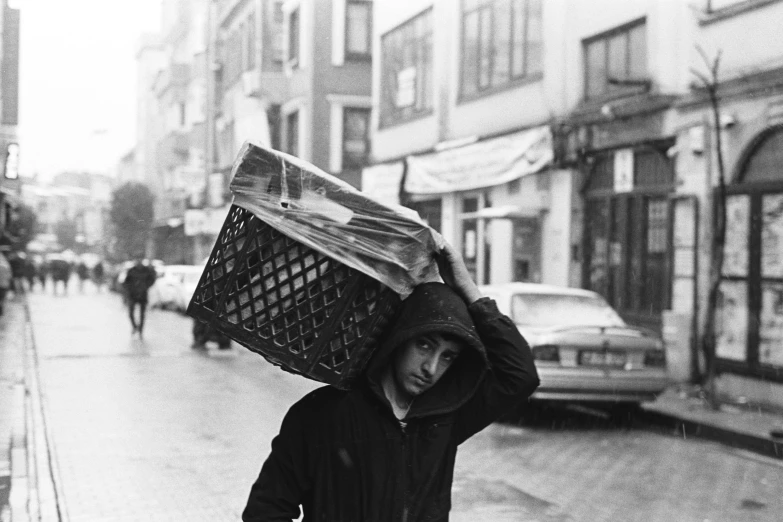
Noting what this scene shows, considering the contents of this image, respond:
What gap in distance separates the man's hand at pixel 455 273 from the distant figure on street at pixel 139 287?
18978mm

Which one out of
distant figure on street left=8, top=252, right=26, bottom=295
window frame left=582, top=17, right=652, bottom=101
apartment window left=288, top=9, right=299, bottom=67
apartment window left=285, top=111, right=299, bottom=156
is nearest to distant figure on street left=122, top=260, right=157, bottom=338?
window frame left=582, top=17, right=652, bottom=101

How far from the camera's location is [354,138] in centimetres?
3394

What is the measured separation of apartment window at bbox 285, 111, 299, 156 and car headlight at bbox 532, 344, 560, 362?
84.5 ft

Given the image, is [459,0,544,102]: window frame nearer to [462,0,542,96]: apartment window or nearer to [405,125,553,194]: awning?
[462,0,542,96]: apartment window

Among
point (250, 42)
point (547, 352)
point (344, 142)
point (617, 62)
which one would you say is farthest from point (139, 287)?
point (250, 42)

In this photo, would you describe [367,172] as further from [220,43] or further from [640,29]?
[220,43]

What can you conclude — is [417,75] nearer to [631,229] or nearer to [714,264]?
[631,229]

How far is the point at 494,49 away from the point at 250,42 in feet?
73.1

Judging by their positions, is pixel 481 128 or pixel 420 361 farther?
pixel 481 128

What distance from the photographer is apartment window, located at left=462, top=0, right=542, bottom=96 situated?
63.3ft

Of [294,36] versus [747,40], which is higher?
[294,36]

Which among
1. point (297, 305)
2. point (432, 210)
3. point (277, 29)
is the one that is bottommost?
point (297, 305)

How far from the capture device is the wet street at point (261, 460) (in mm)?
7152

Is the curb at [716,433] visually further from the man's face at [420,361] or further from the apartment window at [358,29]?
the apartment window at [358,29]
